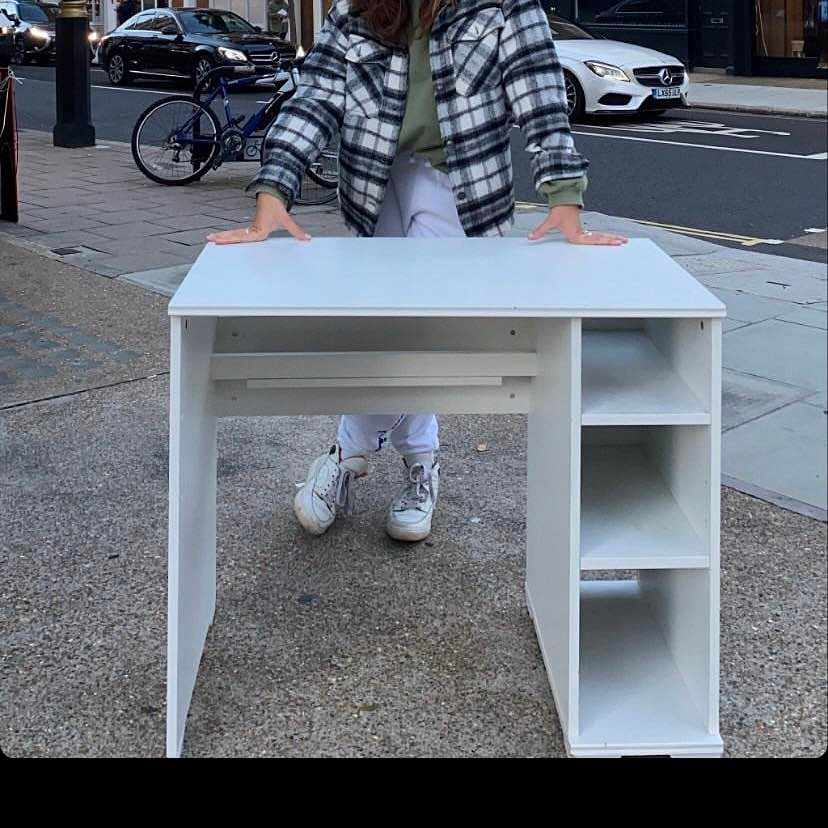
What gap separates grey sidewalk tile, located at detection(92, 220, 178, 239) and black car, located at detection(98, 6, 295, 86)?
36.1ft

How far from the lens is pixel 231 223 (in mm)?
8016

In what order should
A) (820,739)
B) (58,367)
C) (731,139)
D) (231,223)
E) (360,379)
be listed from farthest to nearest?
1. (731,139)
2. (231,223)
3. (58,367)
4. (360,379)
5. (820,739)

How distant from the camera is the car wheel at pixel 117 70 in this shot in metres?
21.5

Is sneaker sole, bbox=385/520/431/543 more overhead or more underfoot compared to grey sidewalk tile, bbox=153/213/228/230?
more underfoot

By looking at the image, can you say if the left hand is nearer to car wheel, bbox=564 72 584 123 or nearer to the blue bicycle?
the blue bicycle

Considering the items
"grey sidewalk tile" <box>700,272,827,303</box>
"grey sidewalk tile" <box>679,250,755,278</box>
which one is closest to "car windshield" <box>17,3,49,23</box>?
"grey sidewalk tile" <box>679,250,755,278</box>

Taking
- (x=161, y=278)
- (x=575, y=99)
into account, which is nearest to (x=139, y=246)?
(x=161, y=278)

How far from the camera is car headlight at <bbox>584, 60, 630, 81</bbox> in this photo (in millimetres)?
9991

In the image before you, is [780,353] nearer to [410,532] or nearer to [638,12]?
[410,532]

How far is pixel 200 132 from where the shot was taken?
9.58 metres

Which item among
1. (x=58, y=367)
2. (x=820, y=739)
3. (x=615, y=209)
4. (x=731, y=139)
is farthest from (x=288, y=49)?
(x=820, y=739)

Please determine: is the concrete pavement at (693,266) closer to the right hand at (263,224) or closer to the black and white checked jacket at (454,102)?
the black and white checked jacket at (454,102)
